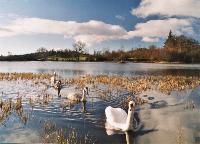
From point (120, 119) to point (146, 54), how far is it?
30.4 m

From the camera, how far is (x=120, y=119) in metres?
13.4

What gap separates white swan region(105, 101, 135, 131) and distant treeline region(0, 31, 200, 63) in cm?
1997

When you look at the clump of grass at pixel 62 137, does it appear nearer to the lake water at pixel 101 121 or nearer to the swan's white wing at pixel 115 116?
the lake water at pixel 101 121

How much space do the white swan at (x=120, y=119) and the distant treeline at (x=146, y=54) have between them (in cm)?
1997

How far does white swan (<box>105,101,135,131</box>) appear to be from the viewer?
12219 millimetres

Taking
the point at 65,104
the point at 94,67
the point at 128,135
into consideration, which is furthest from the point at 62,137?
the point at 94,67

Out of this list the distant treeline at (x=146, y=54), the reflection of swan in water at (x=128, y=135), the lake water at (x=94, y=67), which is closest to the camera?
the reflection of swan in water at (x=128, y=135)

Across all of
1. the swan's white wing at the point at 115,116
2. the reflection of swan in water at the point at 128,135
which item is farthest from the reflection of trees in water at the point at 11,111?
the reflection of swan in water at the point at 128,135

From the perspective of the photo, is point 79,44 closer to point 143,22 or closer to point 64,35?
point 64,35

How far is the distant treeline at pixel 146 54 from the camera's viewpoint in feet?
123

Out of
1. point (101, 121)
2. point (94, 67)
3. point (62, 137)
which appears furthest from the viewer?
point (94, 67)

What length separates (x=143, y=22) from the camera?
26.0m

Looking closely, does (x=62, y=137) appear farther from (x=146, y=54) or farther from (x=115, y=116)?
(x=146, y=54)

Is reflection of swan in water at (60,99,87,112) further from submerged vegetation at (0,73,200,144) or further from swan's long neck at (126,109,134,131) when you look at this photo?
swan's long neck at (126,109,134,131)
